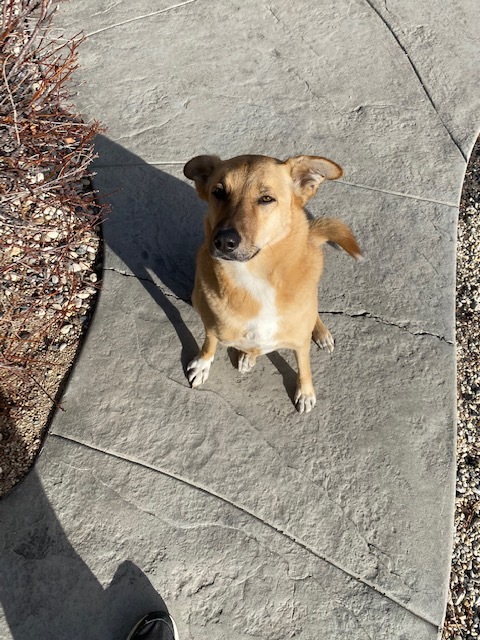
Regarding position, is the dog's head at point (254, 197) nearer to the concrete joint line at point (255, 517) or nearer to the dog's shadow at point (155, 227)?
the dog's shadow at point (155, 227)

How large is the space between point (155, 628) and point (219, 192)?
221 centimetres

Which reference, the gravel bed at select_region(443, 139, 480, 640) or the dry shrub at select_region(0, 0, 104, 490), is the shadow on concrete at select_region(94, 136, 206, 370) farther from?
the gravel bed at select_region(443, 139, 480, 640)

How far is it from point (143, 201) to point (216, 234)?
1.61 metres

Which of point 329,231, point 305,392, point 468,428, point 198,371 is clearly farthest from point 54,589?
point 468,428

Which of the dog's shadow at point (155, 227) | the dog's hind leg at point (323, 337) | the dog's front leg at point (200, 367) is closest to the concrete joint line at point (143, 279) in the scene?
the dog's shadow at point (155, 227)

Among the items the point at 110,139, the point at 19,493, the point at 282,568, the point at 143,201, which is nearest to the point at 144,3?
the point at 110,139

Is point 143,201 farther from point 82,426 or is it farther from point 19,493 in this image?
point 19,493

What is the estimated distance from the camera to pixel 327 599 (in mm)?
2947

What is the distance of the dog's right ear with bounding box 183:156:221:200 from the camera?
296 cm

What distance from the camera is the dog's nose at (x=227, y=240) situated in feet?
8.76

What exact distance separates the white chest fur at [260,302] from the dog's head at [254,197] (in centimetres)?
14

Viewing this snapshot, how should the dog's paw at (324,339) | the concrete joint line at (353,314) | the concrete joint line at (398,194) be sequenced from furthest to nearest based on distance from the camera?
the concrete joint line at (398,194)
the concrete joint line at (353,314)
the dog's paw at (324,339)

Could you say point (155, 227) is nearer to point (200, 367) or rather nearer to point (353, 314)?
point (200, 367)

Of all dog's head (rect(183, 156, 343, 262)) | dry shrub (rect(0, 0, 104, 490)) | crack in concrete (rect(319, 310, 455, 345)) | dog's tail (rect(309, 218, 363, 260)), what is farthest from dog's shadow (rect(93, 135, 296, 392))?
dog's head (rect(183, 156, 343, 262))
